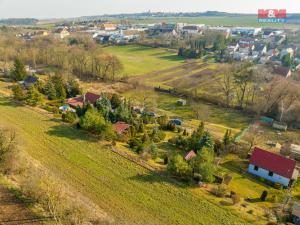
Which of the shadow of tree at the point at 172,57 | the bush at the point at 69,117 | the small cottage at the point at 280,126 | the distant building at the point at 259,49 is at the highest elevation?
the distant building at the point at 259,49

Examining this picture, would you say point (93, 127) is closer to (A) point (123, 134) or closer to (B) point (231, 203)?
(A) point (123, 134)

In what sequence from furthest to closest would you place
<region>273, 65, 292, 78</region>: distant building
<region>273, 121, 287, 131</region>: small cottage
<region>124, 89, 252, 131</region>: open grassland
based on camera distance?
<region>273, 65, 292, 78</region>: distant building, <region>124, 89, 252, 131</region>: open grassland, <region>273, 121, 287, 131</region>: small cottage

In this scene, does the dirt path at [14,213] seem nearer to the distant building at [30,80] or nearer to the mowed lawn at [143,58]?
the distant building at [30,80]

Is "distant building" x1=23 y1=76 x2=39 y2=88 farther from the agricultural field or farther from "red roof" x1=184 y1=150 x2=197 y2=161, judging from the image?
"red roof" x1=184 y1=150 x2=197 y2=161

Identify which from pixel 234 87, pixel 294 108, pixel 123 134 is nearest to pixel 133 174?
pixel 123 134

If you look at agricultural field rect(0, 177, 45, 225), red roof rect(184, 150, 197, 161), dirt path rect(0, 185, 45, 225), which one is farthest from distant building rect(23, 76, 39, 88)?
red roof rect(184, 150, 197, 161)

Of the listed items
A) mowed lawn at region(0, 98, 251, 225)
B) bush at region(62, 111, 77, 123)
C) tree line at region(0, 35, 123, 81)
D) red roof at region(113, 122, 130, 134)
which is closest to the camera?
mowed lawn at region(0, 98, 251, 225)

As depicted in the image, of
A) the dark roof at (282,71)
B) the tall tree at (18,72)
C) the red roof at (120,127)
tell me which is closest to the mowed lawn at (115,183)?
the red roof at (120,127)
